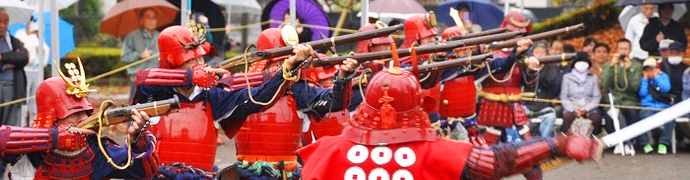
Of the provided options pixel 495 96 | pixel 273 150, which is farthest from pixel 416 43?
pixel 273 150

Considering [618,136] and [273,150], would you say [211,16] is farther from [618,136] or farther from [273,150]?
Answer: [618,136]

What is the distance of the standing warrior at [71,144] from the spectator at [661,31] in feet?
32.6

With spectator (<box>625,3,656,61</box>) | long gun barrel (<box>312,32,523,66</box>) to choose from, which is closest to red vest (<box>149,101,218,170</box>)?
long gun barrel (<box>312,32,523,66</box>)

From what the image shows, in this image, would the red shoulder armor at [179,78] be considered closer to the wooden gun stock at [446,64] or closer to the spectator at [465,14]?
the wooden gun stock at [446,64]

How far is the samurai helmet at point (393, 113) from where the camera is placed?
20.9 ft

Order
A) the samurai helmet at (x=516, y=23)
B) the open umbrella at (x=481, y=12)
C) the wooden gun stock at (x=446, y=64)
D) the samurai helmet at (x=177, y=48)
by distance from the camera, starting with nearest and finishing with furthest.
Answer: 1. the samurai helmet at (x=177, y=48)
2. the wooden gun stock at (x=446, y=64)
3. the samurai helmet at (x=516, y=23)
4. the open umbrella at (x=481, y=12)

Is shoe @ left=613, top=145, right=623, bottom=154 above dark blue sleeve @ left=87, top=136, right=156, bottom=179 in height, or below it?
below

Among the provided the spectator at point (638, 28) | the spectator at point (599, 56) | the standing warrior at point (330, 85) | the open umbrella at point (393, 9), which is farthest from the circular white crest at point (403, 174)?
the spectator at point (599, 56)

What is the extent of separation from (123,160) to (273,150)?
1.73m

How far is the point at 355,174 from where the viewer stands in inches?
257

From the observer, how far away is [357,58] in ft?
29.4

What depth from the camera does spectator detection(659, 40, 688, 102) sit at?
15.9 meters

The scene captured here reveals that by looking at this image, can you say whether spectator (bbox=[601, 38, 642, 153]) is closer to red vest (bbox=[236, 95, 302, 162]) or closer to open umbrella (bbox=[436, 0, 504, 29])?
open umbrella (bbox=[436, 0, 504, 29])

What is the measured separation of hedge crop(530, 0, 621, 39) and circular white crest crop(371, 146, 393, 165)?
47.0 feet
